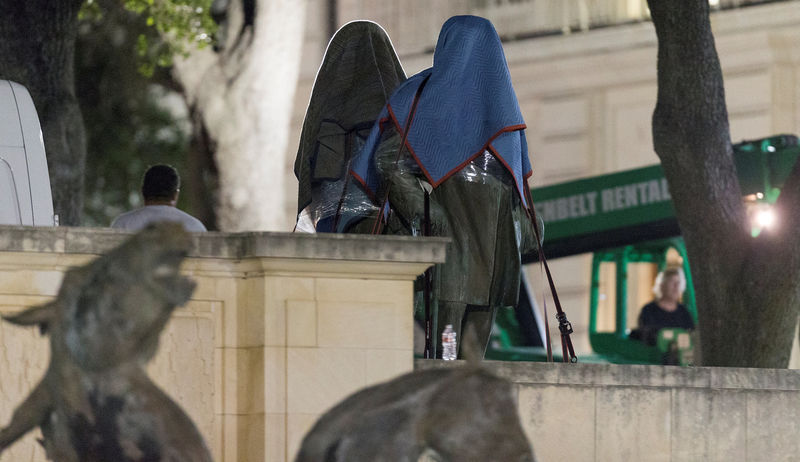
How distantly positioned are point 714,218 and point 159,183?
329 cm

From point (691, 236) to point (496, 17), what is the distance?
14.9m

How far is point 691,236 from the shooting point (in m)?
10.1

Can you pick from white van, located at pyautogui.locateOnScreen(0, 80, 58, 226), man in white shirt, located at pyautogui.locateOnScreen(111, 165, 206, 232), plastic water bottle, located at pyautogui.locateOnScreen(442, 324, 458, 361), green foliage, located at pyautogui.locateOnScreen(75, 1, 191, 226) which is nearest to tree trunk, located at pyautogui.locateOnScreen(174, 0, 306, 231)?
man in white shirt, located at pyautogui.locateOnScreen(111, 165, 206, 232)

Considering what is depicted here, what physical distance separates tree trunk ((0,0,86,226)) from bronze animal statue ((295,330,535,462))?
8576 mm

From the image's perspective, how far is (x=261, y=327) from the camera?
226 inches

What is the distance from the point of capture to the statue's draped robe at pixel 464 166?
707 centimetres

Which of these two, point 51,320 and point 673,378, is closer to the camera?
point 51,320

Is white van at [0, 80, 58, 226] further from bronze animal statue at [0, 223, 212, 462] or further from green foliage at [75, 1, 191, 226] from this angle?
green foliage at [75, 1, 191, 226]

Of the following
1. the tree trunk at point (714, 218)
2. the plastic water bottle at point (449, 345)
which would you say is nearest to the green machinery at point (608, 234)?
the tree trunk at point (714, 218)

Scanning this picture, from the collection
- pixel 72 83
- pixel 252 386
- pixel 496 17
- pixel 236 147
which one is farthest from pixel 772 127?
pixel 252 386

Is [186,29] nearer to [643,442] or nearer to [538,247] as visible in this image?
[538,247]

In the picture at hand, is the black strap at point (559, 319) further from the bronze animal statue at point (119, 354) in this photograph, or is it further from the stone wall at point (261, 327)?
the bronze animal statue at point (119, 354)

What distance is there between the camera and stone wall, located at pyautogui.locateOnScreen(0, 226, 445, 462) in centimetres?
562

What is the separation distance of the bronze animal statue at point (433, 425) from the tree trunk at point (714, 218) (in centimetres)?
690
